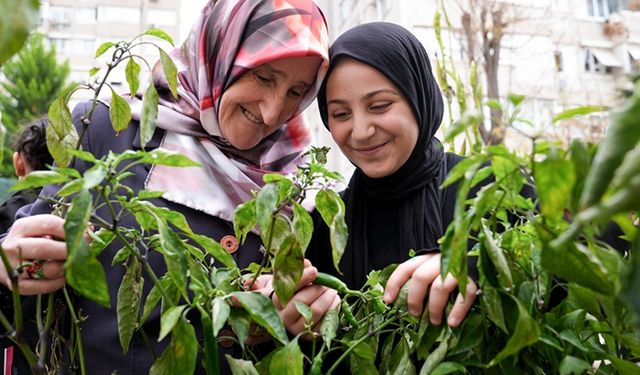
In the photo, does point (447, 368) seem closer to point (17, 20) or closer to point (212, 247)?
point (212, 247)

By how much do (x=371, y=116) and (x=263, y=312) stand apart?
0.55 meters

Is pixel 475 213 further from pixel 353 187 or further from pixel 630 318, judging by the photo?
pixel 353 187

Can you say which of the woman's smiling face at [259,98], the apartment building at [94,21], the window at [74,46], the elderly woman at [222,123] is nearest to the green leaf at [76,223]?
the elderly woman at [222,123]

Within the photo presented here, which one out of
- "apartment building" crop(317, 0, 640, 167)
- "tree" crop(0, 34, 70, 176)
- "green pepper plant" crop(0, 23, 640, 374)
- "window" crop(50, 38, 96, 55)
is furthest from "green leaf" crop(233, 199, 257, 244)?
"window" crop(50, 38, 96, 55)

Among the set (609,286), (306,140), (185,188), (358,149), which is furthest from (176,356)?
(306,140)

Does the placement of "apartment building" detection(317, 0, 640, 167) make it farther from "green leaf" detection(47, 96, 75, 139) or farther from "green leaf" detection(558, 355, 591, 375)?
"green leaf" detection(558, 355, 591, 375)

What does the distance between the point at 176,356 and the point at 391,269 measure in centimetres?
25

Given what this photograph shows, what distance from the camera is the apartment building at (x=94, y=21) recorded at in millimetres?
15094

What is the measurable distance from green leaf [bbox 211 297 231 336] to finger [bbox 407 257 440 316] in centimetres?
16

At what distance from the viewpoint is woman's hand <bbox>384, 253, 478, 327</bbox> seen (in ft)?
1.53

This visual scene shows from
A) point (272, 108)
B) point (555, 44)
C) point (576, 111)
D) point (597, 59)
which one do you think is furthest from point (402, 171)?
point (597, 59)

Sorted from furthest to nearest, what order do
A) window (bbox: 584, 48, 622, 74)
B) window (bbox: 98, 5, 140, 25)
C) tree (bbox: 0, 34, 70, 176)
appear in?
1. window (bbox: 98, 5, 140, 25)
2. window (bbox: 584, 48, 622, 74)
3. tree (bbox: 0, 34, 70, 176)

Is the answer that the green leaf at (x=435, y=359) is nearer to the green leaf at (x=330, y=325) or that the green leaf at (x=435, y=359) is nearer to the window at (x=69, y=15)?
the green leaf at (x=330, y=325)

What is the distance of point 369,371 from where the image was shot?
512mm
